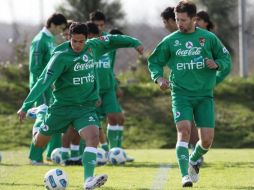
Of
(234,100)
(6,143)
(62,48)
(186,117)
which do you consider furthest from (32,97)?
(234,100)

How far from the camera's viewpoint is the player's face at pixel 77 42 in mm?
9648

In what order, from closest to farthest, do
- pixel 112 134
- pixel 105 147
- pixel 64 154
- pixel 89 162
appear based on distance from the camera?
pixel 89 162 < pixel 64 154 < pixel 112 134 < pixel 105 147

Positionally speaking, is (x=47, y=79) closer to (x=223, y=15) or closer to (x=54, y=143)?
(x=54, y=143)

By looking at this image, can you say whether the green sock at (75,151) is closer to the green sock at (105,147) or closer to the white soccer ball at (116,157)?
the white soccer ball at (116,157)

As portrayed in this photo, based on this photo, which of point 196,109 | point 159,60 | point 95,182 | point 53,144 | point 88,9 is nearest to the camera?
point 95,182

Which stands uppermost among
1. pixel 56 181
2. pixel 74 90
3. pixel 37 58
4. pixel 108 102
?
pixel 74 90

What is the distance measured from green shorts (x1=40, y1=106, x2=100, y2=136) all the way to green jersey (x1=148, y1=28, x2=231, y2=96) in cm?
93

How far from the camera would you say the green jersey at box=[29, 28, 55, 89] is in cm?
1350

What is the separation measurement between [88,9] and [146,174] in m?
13.4

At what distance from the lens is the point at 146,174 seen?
1148 centimetres

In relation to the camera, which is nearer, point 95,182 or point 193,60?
point 95,182

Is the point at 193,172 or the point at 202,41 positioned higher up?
the point at 202,41

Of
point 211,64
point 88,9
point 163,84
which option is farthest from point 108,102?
point 88,9

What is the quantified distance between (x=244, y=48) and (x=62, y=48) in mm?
13553
